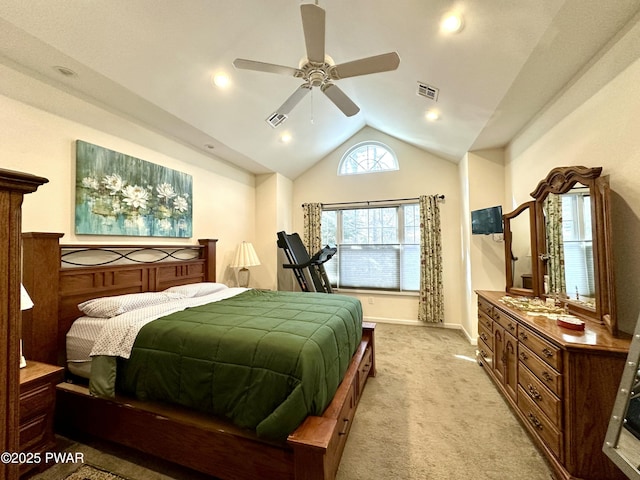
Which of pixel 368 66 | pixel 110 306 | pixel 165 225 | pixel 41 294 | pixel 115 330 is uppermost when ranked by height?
pixel 368 66

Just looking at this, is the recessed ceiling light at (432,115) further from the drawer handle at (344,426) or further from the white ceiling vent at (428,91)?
the drawer handle at (344,426)

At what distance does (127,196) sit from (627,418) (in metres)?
3.98

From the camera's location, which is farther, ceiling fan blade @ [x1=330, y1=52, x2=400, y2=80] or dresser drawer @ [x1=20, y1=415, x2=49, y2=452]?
ceiling fan blade @ [x1=330, y1=52, x2=400, y2=80]

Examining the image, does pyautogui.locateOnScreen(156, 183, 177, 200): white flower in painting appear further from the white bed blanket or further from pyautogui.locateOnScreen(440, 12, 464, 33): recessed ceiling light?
pyautogui.locateOnScreen(440, 12, 464, 33): recessed ceiling light

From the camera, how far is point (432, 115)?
3365mm

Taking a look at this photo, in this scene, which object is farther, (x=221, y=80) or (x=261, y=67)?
(x=221, y=80)

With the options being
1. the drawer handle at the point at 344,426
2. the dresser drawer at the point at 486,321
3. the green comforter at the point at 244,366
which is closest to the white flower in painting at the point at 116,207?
the green comforter at the point at 244,366

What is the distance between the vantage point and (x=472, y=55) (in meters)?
2.21

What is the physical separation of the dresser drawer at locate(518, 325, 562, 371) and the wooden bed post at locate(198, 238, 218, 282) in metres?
3.54

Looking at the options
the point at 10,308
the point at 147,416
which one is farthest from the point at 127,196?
the point at 10,308

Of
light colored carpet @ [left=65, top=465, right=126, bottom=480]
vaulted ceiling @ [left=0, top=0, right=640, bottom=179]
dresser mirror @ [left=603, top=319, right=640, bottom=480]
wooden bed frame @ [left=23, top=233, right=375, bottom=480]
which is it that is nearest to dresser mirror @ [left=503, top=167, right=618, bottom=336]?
dresser mirror @ [left=603, top=319, right=640, bottom=480]

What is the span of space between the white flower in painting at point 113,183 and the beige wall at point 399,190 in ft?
10.5

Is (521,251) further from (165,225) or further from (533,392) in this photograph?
(165,225)

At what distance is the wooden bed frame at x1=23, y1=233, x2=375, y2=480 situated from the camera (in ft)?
4.68
